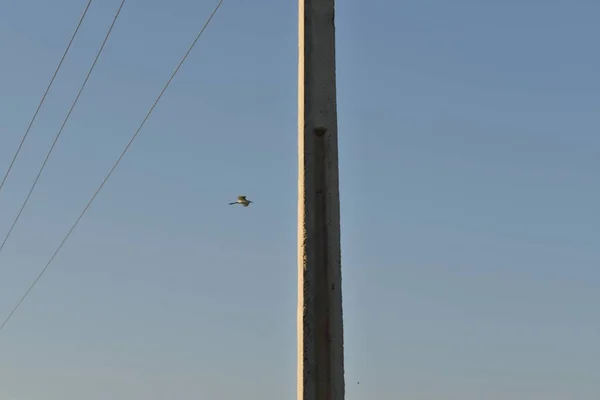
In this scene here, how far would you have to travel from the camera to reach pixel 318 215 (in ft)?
24.3

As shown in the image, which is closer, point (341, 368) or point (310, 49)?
point (341, 368)

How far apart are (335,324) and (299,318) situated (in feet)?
0.88

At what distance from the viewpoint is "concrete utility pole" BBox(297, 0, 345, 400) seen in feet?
23.0

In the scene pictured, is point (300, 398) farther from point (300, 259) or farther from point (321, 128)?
point (321, 128)

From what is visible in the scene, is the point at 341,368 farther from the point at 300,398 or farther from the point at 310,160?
the point at 310,160

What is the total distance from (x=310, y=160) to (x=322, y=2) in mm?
1352

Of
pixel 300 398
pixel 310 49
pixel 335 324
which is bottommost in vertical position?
pixel 300 398

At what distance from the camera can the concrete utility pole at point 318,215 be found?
23.0ft

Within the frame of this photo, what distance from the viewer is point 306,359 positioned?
7.02 meters

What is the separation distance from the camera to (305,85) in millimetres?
7688

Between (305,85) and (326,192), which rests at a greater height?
(305,85)

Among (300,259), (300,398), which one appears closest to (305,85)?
(300,259)

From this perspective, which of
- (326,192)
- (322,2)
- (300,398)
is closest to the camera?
(300,398)

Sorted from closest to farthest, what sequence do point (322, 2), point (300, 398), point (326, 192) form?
1. point (300, 398)
2. point (326, 192)
3. point (322, 2)
